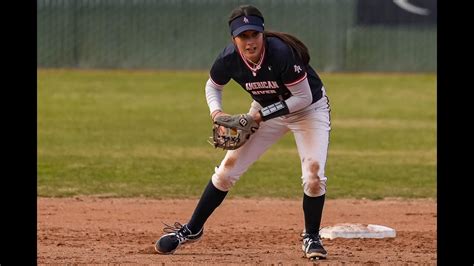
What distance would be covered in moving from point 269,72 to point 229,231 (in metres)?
2.36

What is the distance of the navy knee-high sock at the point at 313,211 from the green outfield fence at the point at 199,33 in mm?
19595

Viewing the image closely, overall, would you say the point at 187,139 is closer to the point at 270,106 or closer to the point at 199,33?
the point at 270,106

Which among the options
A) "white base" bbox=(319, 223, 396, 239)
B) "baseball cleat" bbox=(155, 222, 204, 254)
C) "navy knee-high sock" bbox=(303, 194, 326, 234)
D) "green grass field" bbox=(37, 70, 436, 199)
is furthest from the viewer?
"green grass field" bbox=(37, 70, 436, 199)

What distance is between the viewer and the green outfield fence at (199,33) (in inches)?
1062

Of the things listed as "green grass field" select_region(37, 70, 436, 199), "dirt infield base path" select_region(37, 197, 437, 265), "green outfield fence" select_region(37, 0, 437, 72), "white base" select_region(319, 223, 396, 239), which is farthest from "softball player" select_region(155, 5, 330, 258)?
"green outfield fence" select_region(37, 0, 437, 72)

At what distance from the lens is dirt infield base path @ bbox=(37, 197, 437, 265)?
747cm

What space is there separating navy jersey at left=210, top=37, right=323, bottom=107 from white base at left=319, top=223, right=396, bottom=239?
160 centimetres

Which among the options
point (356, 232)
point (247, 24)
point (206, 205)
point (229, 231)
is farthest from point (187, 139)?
point (247, 24)

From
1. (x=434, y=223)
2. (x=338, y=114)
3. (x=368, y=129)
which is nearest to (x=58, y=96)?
(x=338, y=114)

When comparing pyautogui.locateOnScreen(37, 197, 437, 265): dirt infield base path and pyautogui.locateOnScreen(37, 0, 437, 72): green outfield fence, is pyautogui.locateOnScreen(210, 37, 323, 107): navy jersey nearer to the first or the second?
pyautogui.locateOnScreen(37, 197, 437, 265): dirt infield base path

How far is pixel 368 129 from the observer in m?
19.2

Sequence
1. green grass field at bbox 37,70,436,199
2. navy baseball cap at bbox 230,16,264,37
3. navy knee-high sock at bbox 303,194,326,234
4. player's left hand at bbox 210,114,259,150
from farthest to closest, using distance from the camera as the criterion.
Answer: green grass field at bbox 37,70,436,199 < navy knee-high sock at bbox 303,194,326,234 < player's left hand at bbox 210,114,259,150 < navy baseball cap at bbox 230,16,264,37
